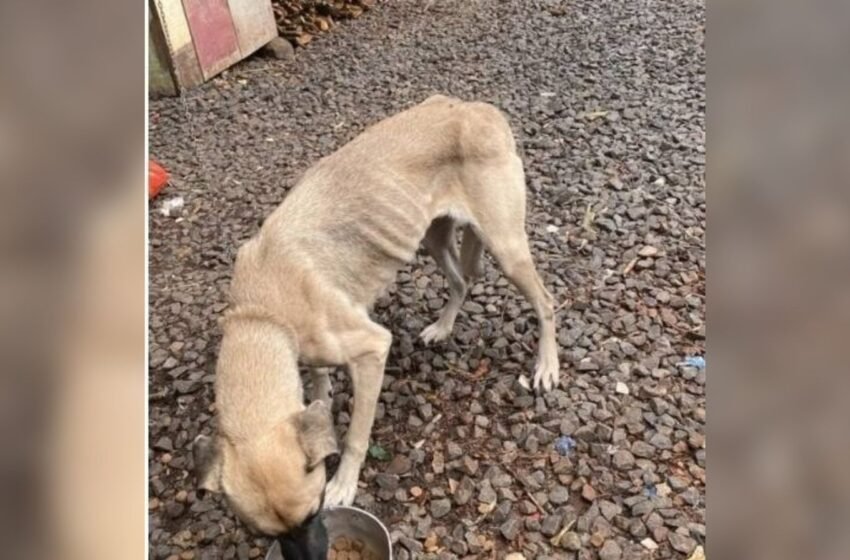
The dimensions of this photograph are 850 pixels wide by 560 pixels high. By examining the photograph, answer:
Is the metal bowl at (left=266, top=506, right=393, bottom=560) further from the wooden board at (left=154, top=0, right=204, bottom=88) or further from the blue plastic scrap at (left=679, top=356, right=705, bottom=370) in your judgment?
the wooden board at (left=154, top=0, right=204, bottom=88)

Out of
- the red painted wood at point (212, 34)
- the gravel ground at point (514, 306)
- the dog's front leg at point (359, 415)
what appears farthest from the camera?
the red painted wood at point (212, 34)

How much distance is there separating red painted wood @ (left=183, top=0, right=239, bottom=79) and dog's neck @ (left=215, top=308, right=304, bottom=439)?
578 centimetres

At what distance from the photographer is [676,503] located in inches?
152

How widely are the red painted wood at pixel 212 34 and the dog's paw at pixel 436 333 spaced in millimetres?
5129

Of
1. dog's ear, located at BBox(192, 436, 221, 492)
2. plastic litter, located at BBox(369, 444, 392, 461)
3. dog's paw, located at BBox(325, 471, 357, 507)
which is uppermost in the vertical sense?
dog's ear, located at BBox(192, 436, 221, 492)

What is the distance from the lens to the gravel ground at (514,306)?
3.96 m

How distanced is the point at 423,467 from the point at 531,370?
920 mm

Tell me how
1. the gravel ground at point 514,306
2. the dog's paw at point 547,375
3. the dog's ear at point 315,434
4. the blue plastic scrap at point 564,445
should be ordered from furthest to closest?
1. the dog's paw at point 547,375
2. the blue plastic scrap at point 564,445
3. the gravel ground at point 514,306
4. the dog's ear at point 315,434

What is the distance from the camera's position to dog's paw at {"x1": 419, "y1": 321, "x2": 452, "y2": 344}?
502cm
